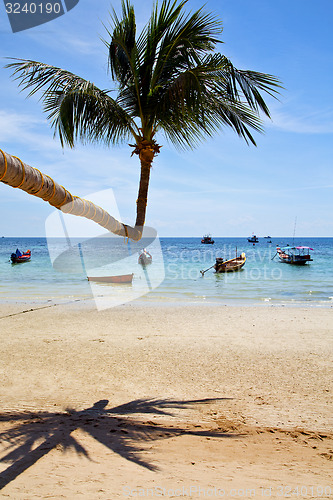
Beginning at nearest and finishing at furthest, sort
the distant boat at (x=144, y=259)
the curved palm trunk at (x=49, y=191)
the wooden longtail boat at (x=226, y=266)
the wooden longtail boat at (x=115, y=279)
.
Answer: the curved palm trunk at (x=49, y=191) < the wooden longtail boat at (x=115, y=279) < the wooden longtail boat at (x=226, y=266) < the distant boat at (x=144, y=259)

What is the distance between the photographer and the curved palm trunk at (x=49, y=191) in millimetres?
2424

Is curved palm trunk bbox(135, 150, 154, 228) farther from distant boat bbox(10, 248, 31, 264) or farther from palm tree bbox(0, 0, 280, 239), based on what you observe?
distant boat bbox(10, 248, 31, 264)

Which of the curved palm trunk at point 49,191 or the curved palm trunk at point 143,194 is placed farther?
the curved palm trunk at point 143,194

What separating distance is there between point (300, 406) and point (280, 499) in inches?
97.4

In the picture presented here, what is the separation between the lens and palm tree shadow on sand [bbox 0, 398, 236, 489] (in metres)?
4.07

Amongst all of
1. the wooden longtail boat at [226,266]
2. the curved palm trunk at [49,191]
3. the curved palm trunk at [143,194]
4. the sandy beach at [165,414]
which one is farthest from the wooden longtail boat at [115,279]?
the curved palm trunk at [49,191]

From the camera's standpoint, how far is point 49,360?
7.82 metres

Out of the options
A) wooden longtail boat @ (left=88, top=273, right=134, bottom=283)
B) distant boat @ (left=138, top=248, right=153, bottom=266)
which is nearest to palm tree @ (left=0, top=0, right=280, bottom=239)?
wooden longtail boat @ (left=88, top=273, right=134, bottom=283)

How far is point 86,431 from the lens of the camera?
186 inches

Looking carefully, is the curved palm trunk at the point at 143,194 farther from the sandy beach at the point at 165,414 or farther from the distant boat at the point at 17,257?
the distant boat at the point at 17,257

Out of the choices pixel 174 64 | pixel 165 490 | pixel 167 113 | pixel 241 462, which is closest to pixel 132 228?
pixel 167 113

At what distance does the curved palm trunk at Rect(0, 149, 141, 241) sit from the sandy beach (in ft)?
8.11

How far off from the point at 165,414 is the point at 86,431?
1195 millimetres

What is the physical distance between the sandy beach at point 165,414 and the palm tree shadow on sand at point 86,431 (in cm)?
2
